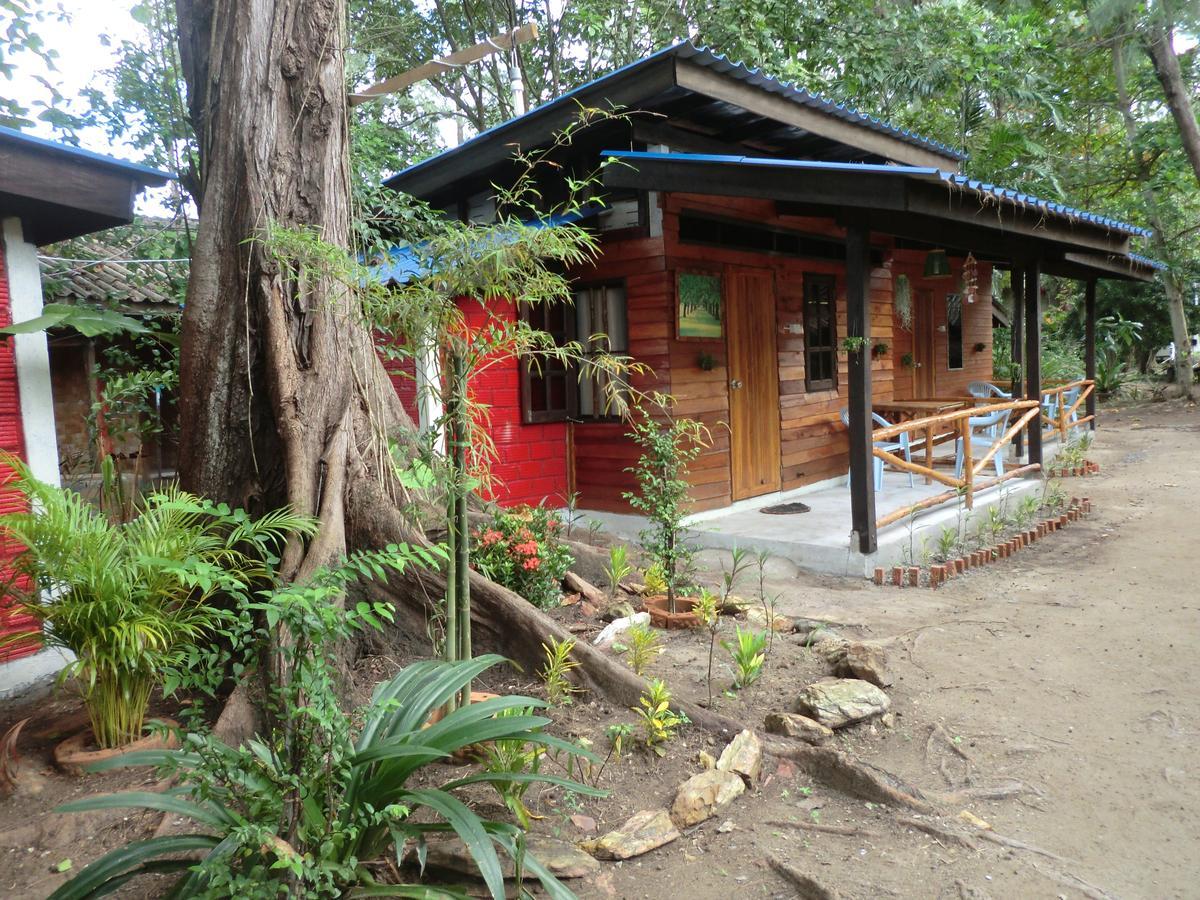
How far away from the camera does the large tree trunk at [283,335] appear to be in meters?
3.69

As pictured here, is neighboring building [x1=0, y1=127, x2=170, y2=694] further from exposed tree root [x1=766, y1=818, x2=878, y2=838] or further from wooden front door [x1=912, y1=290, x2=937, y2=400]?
wooden front door [x1=912, y1=290, x2=937, y2=400]

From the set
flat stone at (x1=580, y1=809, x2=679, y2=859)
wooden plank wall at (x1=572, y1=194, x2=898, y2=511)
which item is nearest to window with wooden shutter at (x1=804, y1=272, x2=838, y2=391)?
wooden plank wall at (x1=572, y1=194, x2=898, y2=511)

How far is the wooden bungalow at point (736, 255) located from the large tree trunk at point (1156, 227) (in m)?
10.4

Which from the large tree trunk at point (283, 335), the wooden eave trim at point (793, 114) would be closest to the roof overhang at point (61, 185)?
the large tree trunk at point (283, 335)

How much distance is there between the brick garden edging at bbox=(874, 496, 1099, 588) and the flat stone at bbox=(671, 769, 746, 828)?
146 inches

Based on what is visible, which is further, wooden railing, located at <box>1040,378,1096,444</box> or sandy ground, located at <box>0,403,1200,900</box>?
wooden railing, located at <box>1040,378,1096,444</box>

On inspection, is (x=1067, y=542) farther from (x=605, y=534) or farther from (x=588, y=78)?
(x=588, y=78)

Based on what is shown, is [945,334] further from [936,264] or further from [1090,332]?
[936,264]

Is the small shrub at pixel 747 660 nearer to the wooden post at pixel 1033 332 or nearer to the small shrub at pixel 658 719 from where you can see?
the small shrub at pixel 658 719

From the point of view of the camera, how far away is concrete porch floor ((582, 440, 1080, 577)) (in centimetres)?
659

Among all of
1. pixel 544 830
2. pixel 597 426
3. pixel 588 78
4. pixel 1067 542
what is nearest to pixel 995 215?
pixel 1067 542

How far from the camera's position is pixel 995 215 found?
6617 mm

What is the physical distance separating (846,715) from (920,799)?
1.83ft

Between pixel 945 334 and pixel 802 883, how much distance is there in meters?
12.1
